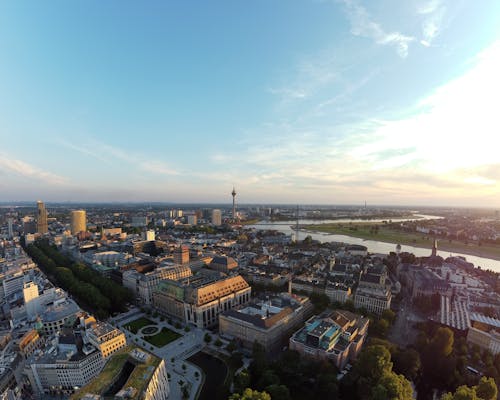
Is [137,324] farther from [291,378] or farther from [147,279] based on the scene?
[291,378]

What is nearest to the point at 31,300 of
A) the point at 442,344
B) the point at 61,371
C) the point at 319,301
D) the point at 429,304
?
the point at 61,371

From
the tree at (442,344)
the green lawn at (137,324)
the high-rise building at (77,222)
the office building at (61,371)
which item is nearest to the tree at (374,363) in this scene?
the tree at (442,344)

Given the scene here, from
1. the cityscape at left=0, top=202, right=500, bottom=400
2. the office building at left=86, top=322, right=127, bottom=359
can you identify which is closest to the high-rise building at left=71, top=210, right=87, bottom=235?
the cityscape at left=0, top=202, right=500, bottom=400

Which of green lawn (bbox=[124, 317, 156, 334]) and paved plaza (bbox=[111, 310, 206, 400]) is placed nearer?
paved plaza (bbox=[111, 310, 206, 400])

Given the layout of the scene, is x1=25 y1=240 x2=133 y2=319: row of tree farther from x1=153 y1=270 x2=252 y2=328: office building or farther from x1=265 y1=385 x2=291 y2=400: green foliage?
x1=265 y1=385 x2=291 y2=400: green foliage

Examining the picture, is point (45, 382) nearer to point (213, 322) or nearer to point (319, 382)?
point (213, 322)

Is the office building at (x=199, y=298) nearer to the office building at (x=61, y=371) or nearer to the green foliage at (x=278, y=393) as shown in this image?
the office building at (x=61, y=371)
